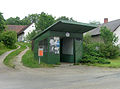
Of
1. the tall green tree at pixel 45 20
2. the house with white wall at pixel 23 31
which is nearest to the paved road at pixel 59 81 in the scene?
the tall green tree at pixel 45 20

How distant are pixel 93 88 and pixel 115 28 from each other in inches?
996

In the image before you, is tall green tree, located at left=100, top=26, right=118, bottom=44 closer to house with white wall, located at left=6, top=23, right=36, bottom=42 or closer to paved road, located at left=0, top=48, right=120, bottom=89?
paved road, located at left=0, top=48, right=120, bottom=89

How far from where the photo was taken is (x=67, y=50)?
15594 millimetres

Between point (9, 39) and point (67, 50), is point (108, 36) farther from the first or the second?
point (9, 39)

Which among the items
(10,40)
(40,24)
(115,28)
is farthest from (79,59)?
(10,40)

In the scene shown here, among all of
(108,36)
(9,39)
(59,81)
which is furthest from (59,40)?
(9,39)

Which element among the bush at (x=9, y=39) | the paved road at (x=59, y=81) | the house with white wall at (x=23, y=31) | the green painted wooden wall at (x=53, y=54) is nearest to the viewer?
the paved road at (x=59, y=81)

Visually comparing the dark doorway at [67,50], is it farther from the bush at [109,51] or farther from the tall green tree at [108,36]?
the tall green tree at [108,36]

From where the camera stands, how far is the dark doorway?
48.6 ft

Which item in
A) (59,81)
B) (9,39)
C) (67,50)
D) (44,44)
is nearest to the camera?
(59,81)

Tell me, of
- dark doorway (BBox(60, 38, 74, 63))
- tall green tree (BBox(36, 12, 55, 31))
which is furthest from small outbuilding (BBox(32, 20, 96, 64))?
tall green tree (BBox(36, 12, 55, 31))

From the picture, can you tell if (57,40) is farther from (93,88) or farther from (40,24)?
(40,24)

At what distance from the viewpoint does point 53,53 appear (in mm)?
12922

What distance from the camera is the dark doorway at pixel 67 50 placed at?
583 inches
